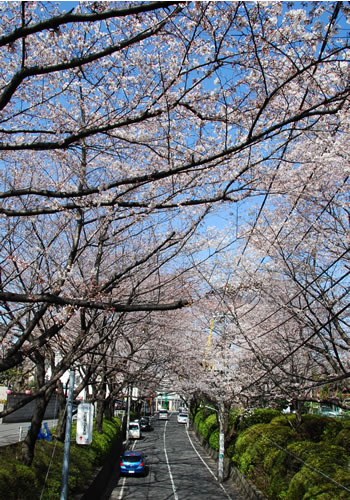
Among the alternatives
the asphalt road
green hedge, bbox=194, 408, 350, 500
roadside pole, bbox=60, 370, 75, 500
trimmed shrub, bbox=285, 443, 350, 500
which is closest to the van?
the asphalt road

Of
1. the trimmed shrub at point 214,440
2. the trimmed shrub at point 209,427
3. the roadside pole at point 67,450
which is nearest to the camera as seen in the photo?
the roadside pole at point 67,450

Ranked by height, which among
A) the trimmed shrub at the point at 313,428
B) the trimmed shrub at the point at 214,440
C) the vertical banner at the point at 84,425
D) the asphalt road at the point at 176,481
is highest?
the vertical banner at the point at 84,425

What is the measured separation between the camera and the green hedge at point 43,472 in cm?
867

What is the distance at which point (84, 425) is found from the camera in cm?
1084

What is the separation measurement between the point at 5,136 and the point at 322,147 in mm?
4218

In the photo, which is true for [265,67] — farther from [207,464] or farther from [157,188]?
[207,464]

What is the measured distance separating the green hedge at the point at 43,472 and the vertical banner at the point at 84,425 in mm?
781

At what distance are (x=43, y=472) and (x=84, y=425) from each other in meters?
1.53

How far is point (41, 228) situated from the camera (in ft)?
30.5

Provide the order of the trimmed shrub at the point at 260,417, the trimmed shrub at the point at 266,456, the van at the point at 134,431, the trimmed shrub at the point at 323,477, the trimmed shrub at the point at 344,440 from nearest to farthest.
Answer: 1. the trimmed shrub at the point at 323,477
2. the trimmed shrub at the point at 344,440
3. the trimmed shrub at the point at 266,456
4. the trimmed shrub at the point at 260,417
5. the van at the point at 134,431

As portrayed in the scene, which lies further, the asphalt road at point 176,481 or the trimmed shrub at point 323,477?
the asphalt road at point 176,481

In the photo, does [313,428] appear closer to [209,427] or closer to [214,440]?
[214,440]

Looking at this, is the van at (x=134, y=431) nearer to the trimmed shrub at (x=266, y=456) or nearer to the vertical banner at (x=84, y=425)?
the trimmed shrub at (x=266, y=456)

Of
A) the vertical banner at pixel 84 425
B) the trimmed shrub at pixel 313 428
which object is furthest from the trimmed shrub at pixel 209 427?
the vertical banner at pixel 84 425
